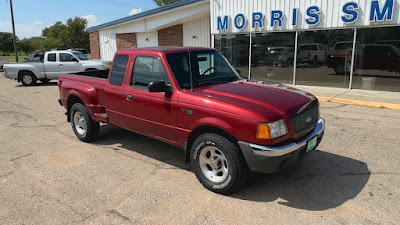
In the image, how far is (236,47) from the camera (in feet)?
47.7

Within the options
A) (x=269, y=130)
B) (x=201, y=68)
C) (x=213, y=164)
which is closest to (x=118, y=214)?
(x=213, y=164)

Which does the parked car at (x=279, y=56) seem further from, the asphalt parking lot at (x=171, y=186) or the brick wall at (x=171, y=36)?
the asphalt parking lot at (x=171, y=186)

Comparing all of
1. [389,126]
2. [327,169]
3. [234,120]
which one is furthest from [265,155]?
[389,126]

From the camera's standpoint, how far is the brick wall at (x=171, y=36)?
18431 mm

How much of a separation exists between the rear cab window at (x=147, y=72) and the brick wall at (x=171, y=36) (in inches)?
552

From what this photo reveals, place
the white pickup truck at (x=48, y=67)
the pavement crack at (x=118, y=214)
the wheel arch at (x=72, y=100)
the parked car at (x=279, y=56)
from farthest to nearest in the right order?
the white pickup truck at (x=48, y=67) < the parked car at (x=279, y=56) < the wheel arch at (x=72, y=100) < the pavement crack at (x=118, y=214)

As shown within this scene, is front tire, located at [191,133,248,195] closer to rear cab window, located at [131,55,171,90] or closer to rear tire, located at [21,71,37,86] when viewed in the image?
rear cab window, located at [131,55,171,90]

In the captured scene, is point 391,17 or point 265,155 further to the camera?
point 391,17

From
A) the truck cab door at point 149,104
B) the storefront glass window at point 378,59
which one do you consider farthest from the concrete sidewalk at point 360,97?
the truck cab door at point 149,104

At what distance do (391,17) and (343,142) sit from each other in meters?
6.74

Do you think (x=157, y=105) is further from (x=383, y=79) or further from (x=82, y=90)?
(x=383, y=79)

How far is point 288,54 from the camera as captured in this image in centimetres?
1311

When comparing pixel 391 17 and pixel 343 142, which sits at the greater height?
pixel 391 17

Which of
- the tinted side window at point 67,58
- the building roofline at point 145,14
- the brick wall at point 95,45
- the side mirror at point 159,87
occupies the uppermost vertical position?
the building roofline at point 145,14
